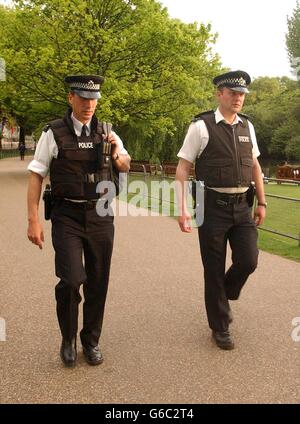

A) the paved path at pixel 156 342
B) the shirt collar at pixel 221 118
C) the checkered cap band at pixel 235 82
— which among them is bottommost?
the paved path at pixel 156 342

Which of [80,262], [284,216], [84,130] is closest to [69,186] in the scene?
[84,130]

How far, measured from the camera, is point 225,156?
12.9 ft

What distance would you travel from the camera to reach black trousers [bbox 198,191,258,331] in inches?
157

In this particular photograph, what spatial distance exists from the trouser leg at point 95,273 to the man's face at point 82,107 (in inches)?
28.5

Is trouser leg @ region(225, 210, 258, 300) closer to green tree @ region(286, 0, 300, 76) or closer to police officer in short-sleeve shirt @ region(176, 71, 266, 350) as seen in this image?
police officer in short-sleeve shirt @ region(176, 71, 266, 350)

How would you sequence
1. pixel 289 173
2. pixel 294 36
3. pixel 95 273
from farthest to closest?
pixel 294 36 → pixel 289 173 → pixel 95 273

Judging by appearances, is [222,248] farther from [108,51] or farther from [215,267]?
[108,51]

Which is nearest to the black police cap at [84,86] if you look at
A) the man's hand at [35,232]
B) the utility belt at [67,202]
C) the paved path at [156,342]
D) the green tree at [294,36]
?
the utility belt at [67,202]

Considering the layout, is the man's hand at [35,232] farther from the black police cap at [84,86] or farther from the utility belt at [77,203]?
the black police cap at [84,86]

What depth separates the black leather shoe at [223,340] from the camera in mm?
3889

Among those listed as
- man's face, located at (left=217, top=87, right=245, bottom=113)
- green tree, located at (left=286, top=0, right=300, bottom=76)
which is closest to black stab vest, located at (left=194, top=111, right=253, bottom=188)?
man's face, located at (left=217, top=87, right=245, bottom=113)

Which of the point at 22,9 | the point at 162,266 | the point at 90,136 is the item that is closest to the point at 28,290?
the point at 162,266

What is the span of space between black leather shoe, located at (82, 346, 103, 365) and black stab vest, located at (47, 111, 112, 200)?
3.80 ft

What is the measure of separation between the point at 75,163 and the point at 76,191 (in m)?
0.20
